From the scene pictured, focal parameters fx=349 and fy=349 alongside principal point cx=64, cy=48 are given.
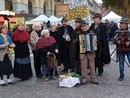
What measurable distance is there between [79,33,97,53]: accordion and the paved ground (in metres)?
0.95

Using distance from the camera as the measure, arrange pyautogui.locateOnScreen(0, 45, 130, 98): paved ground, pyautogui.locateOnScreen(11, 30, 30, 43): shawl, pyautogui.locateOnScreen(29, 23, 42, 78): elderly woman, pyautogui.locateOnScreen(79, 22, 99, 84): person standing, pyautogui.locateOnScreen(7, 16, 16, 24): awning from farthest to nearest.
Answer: pyautogui.locateOnScreen(7, 16, 16, 24): awning < pyautogui.locateOnScreen(29, 23, 42, 78): elderly woman < pyautogui.locateOnScreen(11, 30, 30, 43): shawl < pyautogui.locateOnScreen(79, 22, 99, 84): person standing < pyautogui.locateOnScreen(0, 45, 130, 98): paved ground

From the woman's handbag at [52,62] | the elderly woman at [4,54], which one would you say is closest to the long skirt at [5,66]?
the elderly woman at [4,54]

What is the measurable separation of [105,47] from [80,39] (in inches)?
55.9

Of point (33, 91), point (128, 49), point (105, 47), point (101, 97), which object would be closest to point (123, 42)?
point (128, 49)

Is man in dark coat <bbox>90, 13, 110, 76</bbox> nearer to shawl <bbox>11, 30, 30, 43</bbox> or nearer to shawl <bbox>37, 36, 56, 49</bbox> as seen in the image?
shawl <bbox>37, 36, 56, 49</bbox>

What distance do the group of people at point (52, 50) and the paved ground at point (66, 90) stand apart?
307mm

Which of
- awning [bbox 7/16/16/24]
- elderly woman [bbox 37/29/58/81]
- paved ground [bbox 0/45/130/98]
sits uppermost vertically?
awning [bbox 7/16/16/24]

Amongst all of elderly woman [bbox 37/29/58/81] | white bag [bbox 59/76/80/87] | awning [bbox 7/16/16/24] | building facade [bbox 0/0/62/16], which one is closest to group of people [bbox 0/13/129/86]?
elderly woman [bbox 37/29/58/81]

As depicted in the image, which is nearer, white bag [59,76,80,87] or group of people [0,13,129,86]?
white bag [59,76,80,87]

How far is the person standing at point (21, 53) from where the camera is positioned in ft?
31.9

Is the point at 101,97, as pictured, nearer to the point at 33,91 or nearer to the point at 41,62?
the point at 33,91

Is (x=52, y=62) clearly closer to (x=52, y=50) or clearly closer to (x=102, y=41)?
(x=52, y=50)

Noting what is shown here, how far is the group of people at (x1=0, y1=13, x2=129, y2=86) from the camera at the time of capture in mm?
9344

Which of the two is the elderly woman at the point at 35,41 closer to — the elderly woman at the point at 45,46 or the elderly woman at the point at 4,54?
the elderly woman at the point at 45,46
